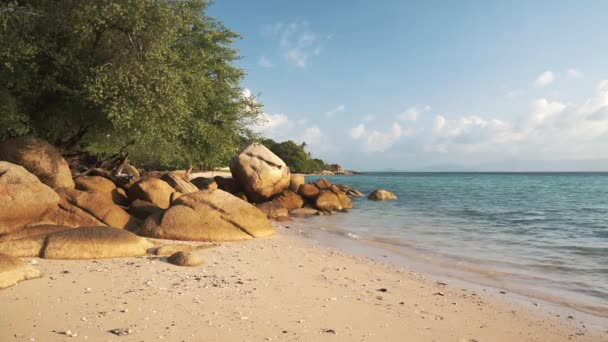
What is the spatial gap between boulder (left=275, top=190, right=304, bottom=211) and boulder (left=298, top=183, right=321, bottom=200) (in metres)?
1.02

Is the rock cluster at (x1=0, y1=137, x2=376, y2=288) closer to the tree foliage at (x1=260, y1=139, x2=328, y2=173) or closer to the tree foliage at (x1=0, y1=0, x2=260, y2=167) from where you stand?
the tree foliage at (x1=0, y1=0, x2=260, y2=167)

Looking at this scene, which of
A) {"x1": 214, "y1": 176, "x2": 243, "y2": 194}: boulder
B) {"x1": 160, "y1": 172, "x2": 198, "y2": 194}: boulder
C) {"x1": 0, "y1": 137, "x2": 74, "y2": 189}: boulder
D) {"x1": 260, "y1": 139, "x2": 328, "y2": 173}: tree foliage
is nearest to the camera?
{"x1": 0, "y1": 137, "x2": 74, "y2": 189}: boulder

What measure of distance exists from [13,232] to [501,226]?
18.6m

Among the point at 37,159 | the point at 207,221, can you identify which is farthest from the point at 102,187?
the point at 207,221

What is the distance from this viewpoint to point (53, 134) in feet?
52.6

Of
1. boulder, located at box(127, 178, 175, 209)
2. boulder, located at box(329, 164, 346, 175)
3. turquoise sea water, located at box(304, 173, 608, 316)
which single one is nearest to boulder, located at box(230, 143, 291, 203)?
turquoise sea water, located at box(304, 173, 608, 316)

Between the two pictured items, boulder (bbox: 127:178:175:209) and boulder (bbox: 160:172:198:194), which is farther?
boulder (bbox: 160:172:198:194)

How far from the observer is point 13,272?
21.1ft

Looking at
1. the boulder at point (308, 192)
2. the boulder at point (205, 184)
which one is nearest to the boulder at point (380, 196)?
the boulder at point (308, 192)

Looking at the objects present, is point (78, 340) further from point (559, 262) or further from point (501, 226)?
point (501, 226)

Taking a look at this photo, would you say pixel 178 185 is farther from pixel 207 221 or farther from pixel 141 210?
pixel 207 221

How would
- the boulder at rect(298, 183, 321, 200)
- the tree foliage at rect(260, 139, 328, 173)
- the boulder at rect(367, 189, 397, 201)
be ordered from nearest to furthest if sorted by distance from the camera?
the boulder at rect(298, 183, 321, 200)
the boulder at rect(367, 189, 397, 201)
the tree foliage at rect(260, 139, 328, 173)

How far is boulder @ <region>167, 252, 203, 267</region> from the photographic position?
8.29 m

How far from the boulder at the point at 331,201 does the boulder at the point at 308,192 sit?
0.69 m
